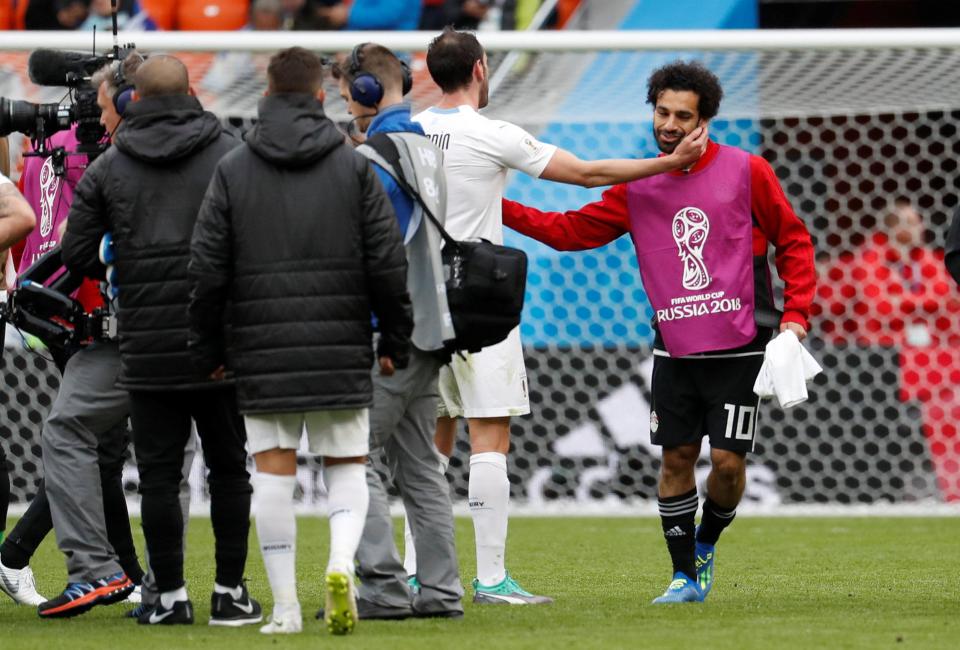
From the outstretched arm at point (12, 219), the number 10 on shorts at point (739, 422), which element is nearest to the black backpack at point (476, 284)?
the number 10 on shorts at point (739, 422)

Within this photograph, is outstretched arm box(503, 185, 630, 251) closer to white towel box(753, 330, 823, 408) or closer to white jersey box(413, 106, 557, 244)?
white jersey box(413, 106, 557, 244)

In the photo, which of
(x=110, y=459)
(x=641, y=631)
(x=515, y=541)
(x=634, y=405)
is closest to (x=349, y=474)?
(x=641, y=631)

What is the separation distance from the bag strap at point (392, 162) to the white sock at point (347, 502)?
2.77 ft

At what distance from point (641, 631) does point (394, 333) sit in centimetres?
124

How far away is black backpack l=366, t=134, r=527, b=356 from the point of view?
18.3 ft

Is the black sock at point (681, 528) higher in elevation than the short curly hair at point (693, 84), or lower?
lower

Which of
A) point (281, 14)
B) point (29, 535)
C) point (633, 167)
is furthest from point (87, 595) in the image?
point (281, 14)

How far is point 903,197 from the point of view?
12.0 metres

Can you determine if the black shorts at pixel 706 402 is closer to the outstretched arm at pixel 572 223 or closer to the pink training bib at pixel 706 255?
the pink training bib at pixel 706 255

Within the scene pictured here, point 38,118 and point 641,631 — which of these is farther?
point 38,118

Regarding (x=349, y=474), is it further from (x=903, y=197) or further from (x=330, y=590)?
(x=903, y=197)

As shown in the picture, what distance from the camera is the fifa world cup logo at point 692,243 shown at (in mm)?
6363

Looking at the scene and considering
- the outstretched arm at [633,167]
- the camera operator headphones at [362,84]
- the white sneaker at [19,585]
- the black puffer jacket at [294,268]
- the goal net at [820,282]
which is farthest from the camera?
the goal net at [820,282]

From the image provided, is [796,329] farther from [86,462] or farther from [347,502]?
[86,462]
